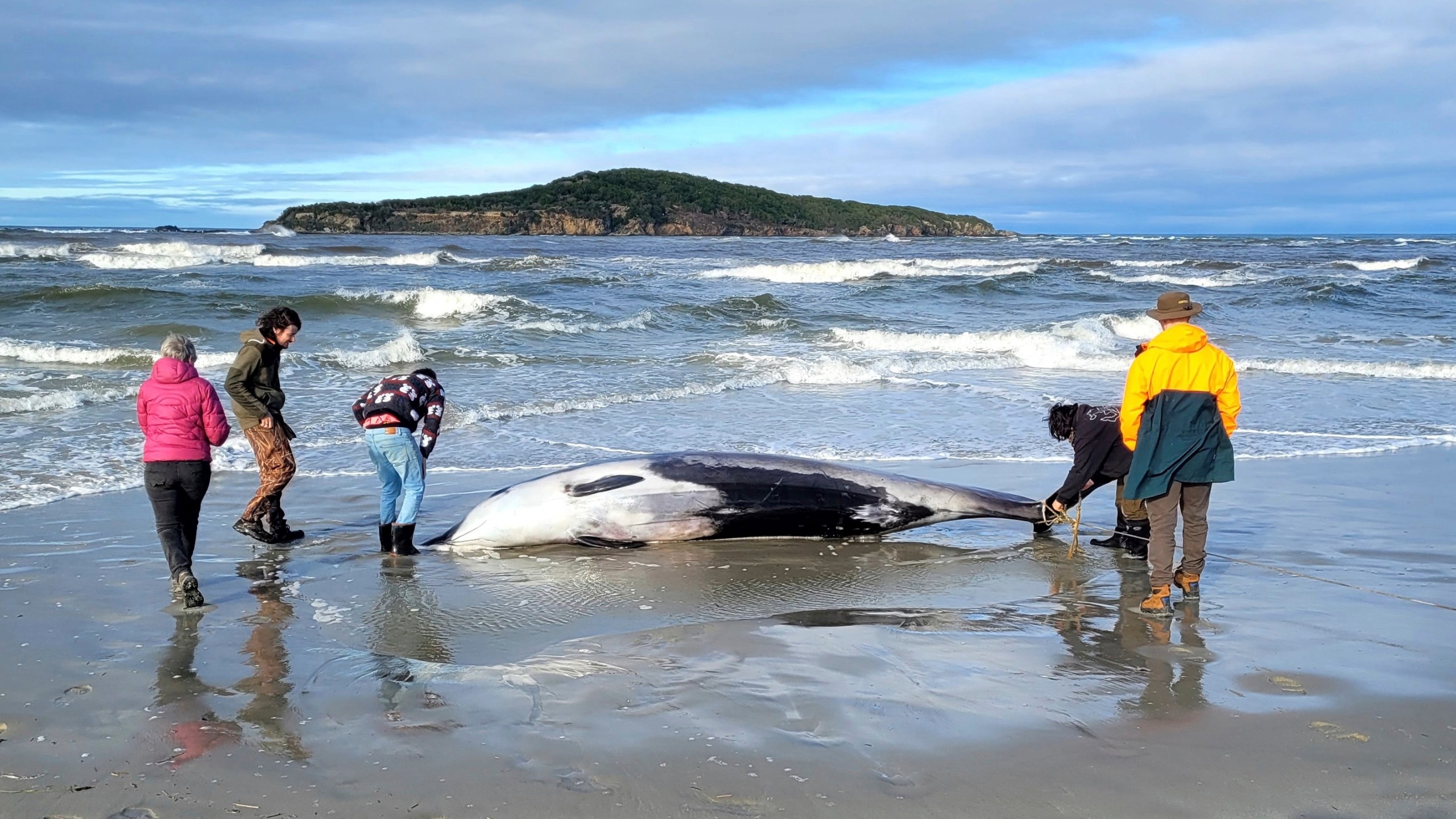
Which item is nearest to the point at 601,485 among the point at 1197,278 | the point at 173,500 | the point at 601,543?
the point at 601,543

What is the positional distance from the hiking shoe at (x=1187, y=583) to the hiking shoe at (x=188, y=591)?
560 centimetres

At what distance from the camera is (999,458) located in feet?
35.9

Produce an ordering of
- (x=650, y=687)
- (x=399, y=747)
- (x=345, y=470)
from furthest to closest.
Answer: (x=345, y=470)
(x=650, y=687)
(x=399, y=747)

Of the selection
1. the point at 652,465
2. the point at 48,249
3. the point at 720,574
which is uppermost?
the point at 48,249

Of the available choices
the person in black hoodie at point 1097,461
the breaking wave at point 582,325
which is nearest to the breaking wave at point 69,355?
the breaking wave at point 582,325

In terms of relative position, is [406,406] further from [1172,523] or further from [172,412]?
[1172,523]

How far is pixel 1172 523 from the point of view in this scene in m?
6.20

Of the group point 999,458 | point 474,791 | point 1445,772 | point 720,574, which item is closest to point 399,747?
point 474,791

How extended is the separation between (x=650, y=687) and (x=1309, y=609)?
3930 mm

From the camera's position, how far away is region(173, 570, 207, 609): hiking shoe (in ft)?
19.6

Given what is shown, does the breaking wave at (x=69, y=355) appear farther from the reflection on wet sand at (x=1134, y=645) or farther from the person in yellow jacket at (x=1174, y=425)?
the person in yellow jacket at (x=1174, y=425)

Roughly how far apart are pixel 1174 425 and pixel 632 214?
109m

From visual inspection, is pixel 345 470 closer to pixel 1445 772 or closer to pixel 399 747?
pixel 399 747

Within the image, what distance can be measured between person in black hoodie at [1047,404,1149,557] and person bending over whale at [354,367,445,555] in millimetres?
4334
